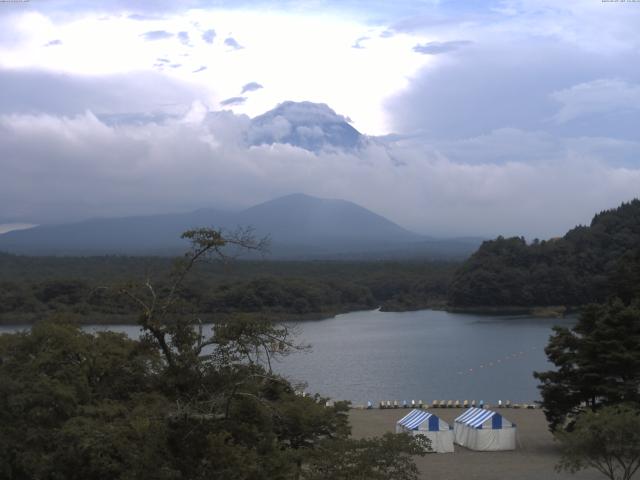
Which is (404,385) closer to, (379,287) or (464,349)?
(464,349)

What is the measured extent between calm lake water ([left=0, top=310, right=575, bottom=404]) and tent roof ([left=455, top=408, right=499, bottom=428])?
4329 millimetres

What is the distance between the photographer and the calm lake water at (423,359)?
82.5 feet

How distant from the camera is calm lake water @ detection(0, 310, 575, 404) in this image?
2516 cm

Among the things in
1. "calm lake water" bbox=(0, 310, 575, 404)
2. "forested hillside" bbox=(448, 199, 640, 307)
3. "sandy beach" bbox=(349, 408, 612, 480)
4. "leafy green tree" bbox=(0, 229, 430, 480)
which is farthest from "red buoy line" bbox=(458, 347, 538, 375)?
"leafy green tree" bbox=(0, 229, 430, 480)

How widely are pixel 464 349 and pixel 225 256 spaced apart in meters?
28.6

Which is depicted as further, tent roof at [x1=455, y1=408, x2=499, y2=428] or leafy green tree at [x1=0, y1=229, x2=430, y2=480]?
tent roof at [x1=455, y1=408, x2=499, y2=428]

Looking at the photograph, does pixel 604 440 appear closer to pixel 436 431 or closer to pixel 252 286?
pixel 436 431

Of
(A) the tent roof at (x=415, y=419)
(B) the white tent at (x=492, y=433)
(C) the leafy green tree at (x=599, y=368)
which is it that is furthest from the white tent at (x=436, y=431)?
(C) the leafy green tree at (x=599, y=368)

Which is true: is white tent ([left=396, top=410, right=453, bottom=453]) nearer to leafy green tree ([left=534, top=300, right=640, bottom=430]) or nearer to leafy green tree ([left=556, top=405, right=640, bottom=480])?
leafy green tree ([left=534, top=300, right=640, bottom=430])

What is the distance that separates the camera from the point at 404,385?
85.6 ft

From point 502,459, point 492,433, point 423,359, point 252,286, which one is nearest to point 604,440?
point 502,459

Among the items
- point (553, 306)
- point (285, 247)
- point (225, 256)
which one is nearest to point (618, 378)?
point (225, 256)

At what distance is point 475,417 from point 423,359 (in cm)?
1521

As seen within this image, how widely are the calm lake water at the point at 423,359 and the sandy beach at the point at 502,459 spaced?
2.70 metres
